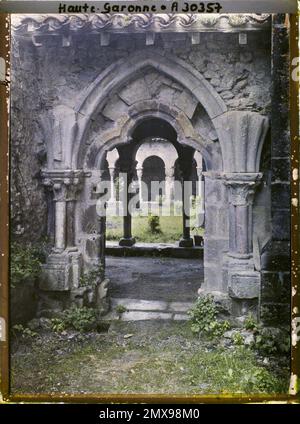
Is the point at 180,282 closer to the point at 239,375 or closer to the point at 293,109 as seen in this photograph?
the point at 239,375

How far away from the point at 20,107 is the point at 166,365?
375cm

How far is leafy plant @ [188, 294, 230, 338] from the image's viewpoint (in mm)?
5406

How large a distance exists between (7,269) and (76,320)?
2.26 meters

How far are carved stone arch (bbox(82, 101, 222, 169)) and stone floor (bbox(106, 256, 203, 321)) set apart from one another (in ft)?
7.14

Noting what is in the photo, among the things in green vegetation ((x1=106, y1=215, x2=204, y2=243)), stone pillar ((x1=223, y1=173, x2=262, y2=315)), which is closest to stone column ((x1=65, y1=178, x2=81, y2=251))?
stone pillar ((x1=223, y1=173, x2=262, y2=315))

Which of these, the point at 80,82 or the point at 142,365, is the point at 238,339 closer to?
the point at 142,365

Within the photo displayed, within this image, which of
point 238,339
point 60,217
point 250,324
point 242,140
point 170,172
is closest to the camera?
point 238,339

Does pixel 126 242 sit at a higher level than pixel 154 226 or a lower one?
lower

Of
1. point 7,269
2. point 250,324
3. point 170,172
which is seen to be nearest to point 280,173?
point 250,324

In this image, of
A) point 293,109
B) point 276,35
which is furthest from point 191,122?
point 293,109

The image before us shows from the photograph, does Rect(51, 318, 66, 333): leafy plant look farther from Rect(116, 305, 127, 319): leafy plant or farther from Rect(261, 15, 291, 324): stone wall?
Rect(261, 15, 291, 324): stone wall

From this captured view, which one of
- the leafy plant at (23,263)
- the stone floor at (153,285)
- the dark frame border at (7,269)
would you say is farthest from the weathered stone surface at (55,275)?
the dark frame border at (7,269)

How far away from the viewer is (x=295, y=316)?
3.54 meters

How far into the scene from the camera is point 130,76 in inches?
230
